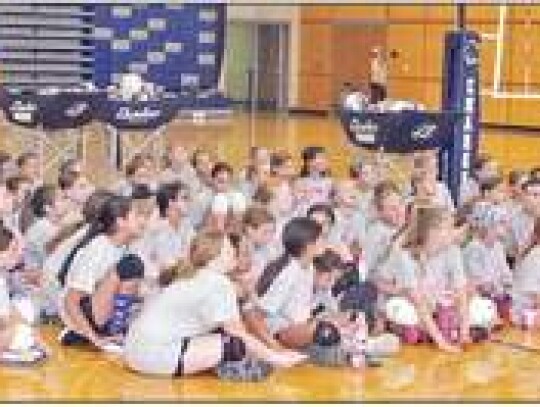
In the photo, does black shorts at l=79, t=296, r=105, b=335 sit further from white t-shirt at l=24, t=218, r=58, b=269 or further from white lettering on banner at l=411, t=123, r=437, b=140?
white lettering on banner at l=411, t=123, r=437, b=140

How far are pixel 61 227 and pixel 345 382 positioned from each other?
80.8 inches

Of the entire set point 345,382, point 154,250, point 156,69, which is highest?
point 156,69

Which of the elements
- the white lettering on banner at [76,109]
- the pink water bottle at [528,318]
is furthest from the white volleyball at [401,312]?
the white lettering on banner at [76,109]

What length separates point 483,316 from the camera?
240 inches

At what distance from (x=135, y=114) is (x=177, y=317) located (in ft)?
21.9

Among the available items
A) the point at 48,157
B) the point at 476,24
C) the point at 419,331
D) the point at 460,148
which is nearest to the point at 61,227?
the point at 419,331

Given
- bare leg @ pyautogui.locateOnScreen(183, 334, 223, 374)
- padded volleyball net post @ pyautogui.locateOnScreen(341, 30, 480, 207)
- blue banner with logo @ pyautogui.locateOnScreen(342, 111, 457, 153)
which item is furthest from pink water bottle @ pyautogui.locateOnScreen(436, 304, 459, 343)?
blue banner with logo @ pyautogui.locateOnScreen(342, 111, 457, 153)

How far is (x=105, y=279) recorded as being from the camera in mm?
5492

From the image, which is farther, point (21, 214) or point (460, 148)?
point (460, 148)

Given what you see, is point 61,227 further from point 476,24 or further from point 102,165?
point 476,24

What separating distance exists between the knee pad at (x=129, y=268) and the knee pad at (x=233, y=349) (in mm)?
673

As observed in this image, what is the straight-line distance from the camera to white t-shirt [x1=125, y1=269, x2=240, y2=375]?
489 cm

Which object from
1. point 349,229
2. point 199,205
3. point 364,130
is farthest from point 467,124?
point 199,205

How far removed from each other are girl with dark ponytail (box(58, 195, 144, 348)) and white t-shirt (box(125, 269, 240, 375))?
395 mm
